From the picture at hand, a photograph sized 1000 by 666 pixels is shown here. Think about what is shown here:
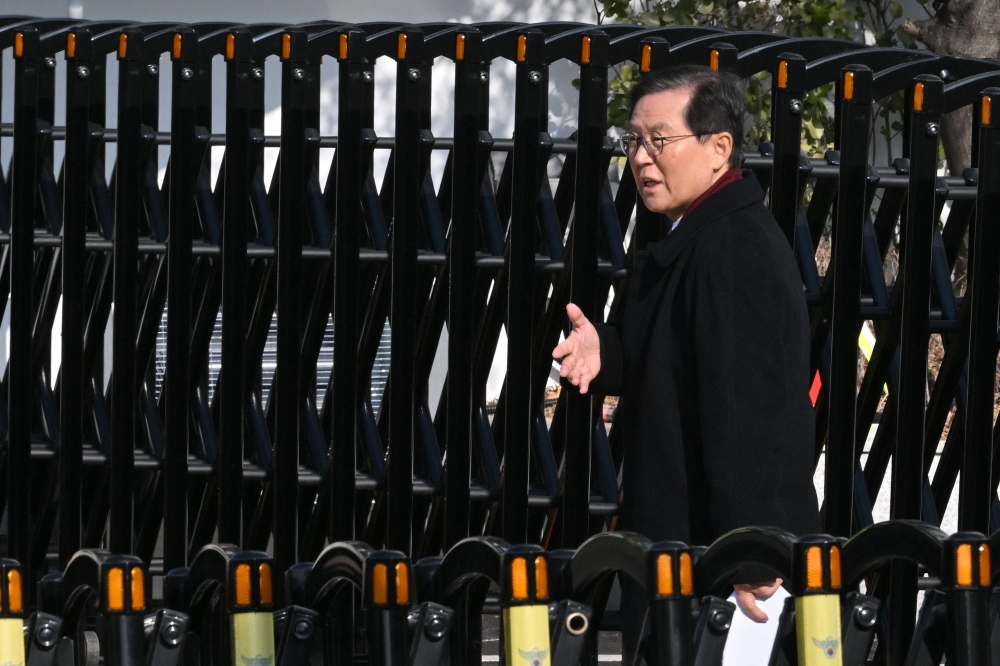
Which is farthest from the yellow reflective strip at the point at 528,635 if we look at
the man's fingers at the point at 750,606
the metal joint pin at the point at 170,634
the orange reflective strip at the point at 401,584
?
the man's fingers at the point at 750,606

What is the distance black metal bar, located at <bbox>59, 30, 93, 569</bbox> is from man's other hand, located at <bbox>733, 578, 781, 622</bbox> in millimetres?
1883

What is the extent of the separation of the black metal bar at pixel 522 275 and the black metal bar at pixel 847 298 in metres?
0.72

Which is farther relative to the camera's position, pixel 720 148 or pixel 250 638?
pixel 720 148

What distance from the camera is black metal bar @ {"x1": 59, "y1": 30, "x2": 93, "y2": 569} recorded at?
3881mm

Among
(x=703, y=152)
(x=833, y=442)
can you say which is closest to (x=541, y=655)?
(x=703, y=152)

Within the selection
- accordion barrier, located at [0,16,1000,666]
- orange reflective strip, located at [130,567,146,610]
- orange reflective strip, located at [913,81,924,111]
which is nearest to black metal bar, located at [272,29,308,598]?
accordion barrier, located at [0,16,1000,666]

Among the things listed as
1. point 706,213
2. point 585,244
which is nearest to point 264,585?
point 706,213

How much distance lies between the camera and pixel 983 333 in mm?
3711

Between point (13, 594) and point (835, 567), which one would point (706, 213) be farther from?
point (13, 594)

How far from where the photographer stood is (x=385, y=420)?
14.8 feet

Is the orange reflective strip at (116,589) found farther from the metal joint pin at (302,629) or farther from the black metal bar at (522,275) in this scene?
the black metal bar at (522,275)

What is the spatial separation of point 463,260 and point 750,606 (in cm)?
146

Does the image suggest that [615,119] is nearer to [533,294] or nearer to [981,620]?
[533,294]

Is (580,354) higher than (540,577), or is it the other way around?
(580,354)
